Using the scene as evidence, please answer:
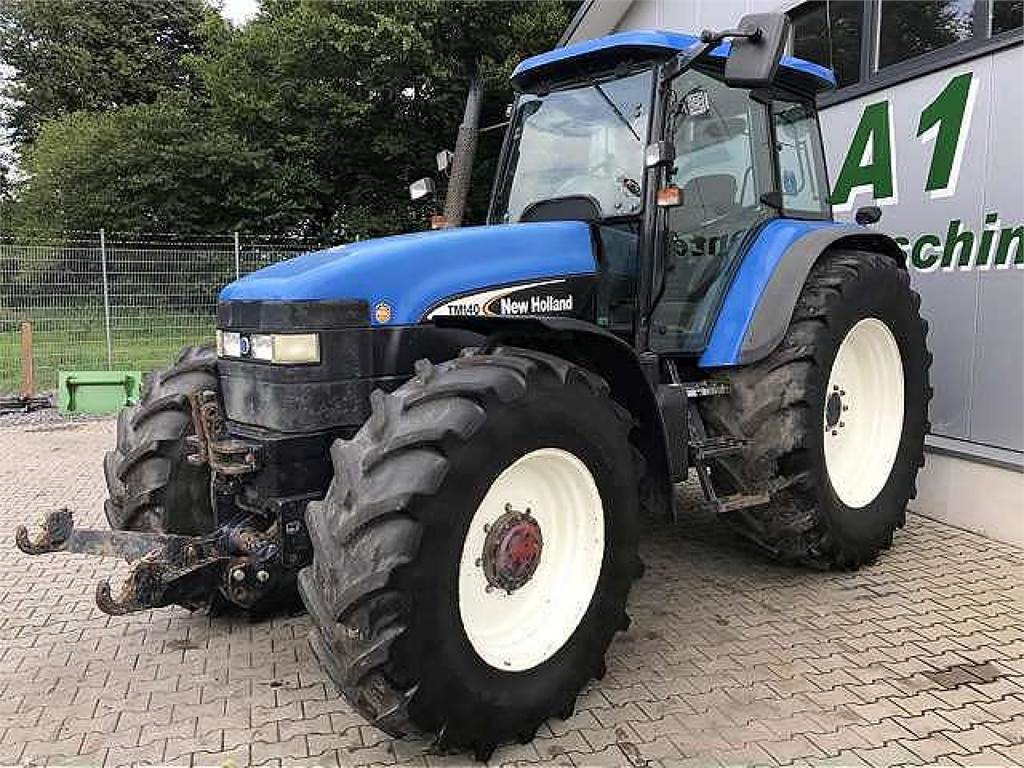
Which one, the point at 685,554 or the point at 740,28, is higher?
the point at 740,28

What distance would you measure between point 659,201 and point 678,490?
2.72m

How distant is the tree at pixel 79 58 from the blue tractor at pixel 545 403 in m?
25.4

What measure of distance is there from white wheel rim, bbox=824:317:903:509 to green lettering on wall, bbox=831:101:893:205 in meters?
1.87

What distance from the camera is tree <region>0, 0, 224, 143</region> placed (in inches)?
1029

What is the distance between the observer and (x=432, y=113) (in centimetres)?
2216

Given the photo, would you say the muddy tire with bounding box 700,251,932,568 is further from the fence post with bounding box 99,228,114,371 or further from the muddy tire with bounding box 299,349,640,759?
the fence post with bounding box 99,228,114,371

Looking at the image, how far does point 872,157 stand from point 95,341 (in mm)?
9449

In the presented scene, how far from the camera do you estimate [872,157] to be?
6.17m

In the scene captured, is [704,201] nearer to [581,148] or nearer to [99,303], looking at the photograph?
[581,148]

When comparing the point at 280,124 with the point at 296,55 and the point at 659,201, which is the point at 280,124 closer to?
the point at 296,55

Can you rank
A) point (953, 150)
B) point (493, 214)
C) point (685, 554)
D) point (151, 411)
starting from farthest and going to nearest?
point (953, 150)
point (685, 554)
point (493, 214)
point (151, 411)

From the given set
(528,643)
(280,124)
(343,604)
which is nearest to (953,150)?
(528,643)

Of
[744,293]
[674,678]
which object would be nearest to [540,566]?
[674,678]

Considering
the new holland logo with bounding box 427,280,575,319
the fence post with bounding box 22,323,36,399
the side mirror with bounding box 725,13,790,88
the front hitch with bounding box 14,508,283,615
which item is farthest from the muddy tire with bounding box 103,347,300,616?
the fence post with bounding box 22,323,36,399
